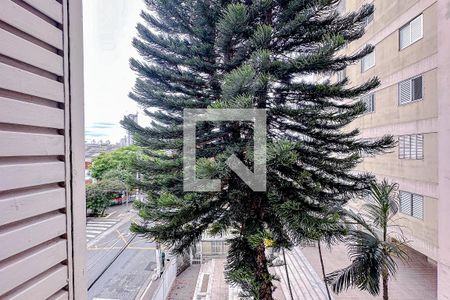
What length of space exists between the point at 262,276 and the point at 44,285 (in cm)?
253

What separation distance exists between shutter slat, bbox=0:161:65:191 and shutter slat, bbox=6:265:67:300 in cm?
26

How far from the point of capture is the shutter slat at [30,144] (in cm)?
60

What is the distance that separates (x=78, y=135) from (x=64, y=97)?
0.43 feet

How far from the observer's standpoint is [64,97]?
2.56ft

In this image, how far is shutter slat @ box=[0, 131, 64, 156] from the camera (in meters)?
0.60

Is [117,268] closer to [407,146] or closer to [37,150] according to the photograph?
[37,150]

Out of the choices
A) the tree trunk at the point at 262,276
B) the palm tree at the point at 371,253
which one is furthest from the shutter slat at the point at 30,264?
the palm tree at the point at 371,253

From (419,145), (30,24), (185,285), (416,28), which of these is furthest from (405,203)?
(30,24)

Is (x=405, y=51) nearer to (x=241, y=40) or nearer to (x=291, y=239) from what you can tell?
(x=241, y=40)

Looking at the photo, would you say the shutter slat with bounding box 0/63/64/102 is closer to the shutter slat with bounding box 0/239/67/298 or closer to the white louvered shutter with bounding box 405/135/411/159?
the shutter slat with bounding box 0/239/67/298

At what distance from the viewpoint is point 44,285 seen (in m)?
0.69

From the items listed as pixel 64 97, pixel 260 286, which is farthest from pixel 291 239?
pixel 64 97

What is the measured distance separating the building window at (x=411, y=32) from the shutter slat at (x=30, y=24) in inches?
248

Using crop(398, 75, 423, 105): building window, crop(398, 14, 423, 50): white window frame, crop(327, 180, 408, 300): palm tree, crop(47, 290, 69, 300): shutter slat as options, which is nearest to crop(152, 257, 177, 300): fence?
crop(327, 180, 408, 300): palm tree
